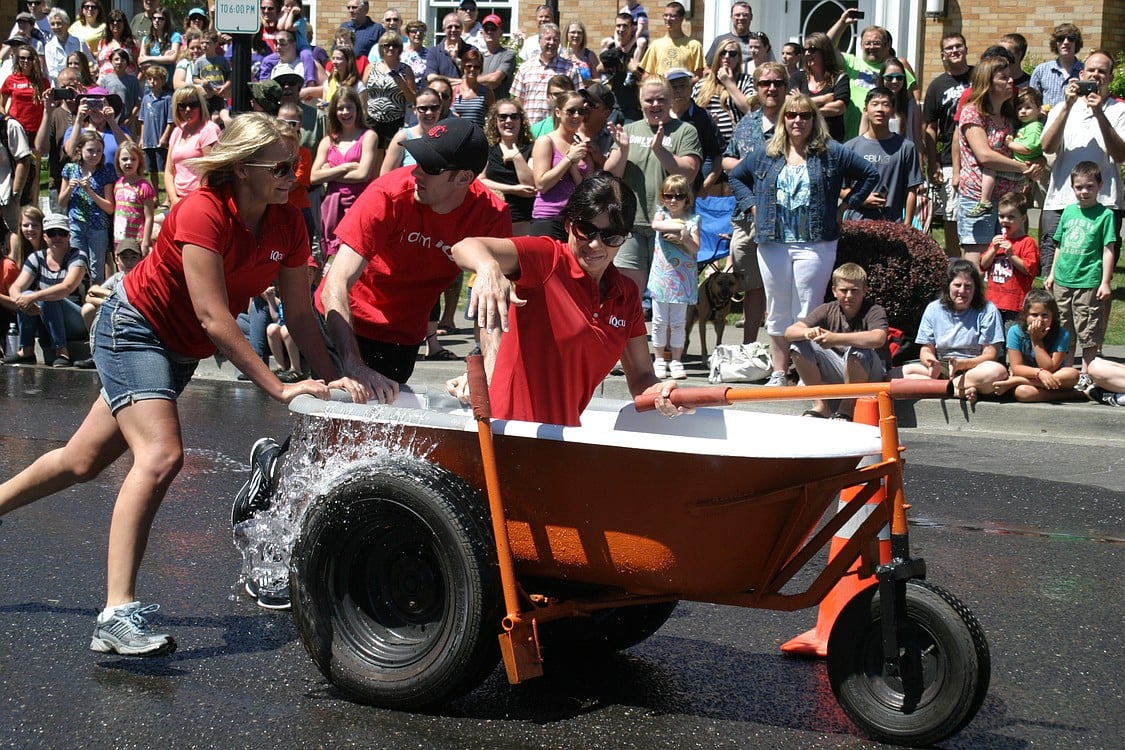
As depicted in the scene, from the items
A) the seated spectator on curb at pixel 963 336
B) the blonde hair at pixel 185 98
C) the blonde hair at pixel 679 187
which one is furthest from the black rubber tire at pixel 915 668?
the blonde hair at pixel 185 98

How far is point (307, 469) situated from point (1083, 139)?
7.80 m

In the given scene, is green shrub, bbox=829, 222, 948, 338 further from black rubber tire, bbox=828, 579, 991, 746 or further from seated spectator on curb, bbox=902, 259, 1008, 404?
black rubber tire, bbox=828, 579, 991, 746

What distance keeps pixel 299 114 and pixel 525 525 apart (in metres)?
9.04

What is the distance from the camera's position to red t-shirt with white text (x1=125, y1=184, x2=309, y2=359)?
4660mm

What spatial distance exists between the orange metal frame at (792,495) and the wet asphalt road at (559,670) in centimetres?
32

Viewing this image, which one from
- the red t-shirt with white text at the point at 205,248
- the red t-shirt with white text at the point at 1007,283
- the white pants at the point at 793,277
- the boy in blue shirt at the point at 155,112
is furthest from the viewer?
the boy in blue shirt at the point at 155,112

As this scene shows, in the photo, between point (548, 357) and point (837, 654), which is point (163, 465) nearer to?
point (548, 357)

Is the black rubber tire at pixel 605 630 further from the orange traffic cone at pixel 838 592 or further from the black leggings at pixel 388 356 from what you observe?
the black leggings at pixel 388 356

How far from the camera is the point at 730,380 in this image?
33.4ft

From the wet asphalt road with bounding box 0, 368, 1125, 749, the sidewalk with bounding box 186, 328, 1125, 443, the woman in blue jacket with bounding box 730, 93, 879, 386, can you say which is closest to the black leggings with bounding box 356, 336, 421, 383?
the wet asphalt road with bounding box 0, 368, 1125, 749

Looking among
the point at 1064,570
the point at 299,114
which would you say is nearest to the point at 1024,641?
the point at 1064,570

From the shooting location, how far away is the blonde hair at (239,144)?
184 inches

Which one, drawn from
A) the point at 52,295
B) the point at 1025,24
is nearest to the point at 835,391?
the point at 52,295

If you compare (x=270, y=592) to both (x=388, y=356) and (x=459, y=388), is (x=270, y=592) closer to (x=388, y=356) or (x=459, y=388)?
(x=388, y=356)
